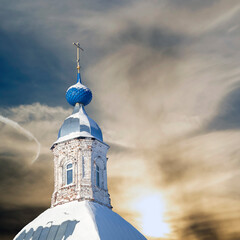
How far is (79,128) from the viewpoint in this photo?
32.8 meters

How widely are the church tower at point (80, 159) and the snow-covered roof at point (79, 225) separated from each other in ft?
3.22

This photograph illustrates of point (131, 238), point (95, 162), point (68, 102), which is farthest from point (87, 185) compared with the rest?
point (68, 102)

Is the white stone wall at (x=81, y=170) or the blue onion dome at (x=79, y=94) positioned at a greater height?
the blue onion dome at (x=79, y=94)

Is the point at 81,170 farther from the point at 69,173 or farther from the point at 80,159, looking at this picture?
the point at 69,173

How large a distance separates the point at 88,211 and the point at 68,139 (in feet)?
19.6

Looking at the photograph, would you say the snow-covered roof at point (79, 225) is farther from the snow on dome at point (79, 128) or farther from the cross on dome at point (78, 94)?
the cross on dome at point (78, 94)

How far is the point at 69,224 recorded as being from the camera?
27.5m

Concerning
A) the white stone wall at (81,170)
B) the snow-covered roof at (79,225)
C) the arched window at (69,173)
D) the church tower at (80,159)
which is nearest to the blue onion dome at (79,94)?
the church tower at (80,159)

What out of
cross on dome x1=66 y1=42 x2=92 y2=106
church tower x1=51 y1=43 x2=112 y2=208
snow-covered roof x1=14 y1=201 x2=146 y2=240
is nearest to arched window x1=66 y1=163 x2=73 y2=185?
church tower x1=51 y1=43 x2=112 y2=208

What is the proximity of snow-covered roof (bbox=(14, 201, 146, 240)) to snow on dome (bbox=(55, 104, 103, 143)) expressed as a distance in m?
4.69

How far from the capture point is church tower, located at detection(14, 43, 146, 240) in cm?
2730

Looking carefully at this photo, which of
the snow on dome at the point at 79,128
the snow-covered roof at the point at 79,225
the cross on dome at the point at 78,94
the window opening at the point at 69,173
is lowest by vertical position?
the snow-covered roof at the point at 79,225

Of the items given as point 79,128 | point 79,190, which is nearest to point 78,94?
point 79,128

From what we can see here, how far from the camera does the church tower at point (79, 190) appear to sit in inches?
1075
